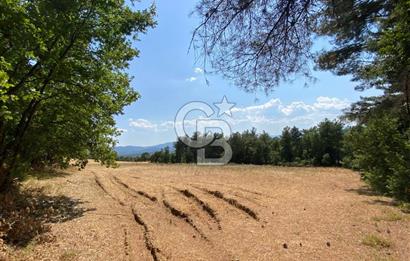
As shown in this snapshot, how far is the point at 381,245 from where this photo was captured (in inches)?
274

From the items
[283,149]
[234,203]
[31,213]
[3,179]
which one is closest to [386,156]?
[234,203]

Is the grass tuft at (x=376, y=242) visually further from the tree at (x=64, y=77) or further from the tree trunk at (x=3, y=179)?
the tree trunk at (x=3, y=179)

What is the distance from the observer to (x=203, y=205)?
11.2 meters

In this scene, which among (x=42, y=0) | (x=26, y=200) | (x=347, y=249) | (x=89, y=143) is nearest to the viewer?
(x=347, y=249)

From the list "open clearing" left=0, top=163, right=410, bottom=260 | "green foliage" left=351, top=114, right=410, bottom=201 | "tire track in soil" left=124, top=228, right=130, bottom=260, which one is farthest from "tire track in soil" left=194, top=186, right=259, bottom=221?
"green foliage" left=351, top=114, right=410, bottom=201

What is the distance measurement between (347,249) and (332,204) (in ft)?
15.7

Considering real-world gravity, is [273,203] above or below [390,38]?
below

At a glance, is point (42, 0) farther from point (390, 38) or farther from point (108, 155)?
point (390, 38)

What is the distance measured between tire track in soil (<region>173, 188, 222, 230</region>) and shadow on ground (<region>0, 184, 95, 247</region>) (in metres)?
3.45

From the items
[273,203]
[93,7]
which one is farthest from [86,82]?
[273,203]

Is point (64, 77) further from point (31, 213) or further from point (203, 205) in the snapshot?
point (203, 205)

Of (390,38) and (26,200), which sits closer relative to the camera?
(390,38)

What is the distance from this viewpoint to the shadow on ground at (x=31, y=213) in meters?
7.57

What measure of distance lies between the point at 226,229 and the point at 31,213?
5.46 meters
